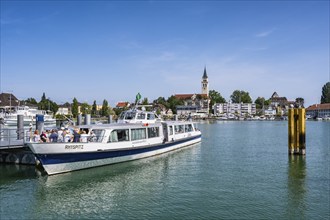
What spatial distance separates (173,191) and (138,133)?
1141 cm

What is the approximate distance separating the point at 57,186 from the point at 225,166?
1421 cm

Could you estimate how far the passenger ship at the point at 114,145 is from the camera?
22.2 meters

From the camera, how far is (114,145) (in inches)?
1040

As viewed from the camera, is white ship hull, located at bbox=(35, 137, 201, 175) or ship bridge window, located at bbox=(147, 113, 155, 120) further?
ship bridge window, located at bbox=(147, 113, 155, 120)

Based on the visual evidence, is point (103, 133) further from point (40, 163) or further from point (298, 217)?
point (298, 217)

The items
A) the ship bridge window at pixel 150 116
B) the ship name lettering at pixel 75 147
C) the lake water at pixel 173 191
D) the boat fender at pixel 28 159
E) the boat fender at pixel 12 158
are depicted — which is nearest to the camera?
the lake water at pixel 173 191

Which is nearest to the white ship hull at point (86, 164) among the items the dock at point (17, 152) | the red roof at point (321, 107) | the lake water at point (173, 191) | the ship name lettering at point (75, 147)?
the lake water at point (173, 191)

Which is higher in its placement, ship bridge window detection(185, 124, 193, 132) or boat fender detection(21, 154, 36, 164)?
ship bridge window detection(185, 124, 193, 132)

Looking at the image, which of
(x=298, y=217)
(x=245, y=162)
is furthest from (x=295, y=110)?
(x=298, y=217)

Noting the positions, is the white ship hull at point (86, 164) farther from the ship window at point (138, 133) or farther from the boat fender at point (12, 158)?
the boat fender at point (12, 158)

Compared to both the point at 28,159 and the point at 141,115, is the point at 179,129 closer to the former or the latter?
the point at 141,115

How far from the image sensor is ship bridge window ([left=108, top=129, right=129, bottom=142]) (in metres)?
26.7

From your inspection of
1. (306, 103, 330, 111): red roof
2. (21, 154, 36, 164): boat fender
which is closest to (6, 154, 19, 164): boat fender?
(21, 154, 36, 164): boat fender

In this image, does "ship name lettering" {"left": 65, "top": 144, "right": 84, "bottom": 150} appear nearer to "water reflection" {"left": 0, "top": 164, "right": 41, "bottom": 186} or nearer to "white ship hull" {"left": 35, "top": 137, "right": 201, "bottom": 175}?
"white ship hull" {"left": 35, "top": 137, "right": 201, "bottom": 175}
